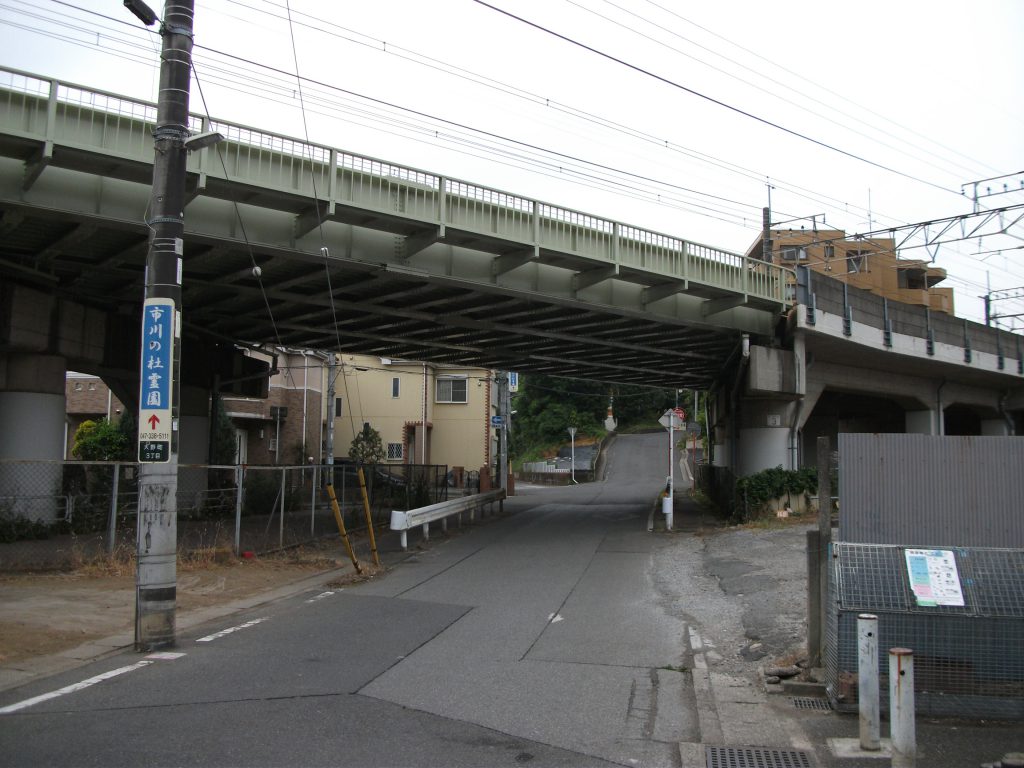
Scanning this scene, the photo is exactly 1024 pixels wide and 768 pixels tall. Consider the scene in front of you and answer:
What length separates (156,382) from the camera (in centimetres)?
884

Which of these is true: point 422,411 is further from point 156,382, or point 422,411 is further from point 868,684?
point 868,684

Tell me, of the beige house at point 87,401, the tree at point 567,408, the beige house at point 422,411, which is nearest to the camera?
the beige house at point 87,401

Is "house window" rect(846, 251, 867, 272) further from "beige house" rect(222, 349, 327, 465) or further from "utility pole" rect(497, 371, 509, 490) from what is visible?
"beige house" rect(222, 349, 327, 465)

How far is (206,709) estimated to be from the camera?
6.40m

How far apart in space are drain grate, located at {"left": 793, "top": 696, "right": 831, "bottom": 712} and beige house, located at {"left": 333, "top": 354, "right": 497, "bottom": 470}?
45739 mm

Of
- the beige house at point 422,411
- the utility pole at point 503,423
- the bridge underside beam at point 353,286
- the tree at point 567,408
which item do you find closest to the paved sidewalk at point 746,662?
the bridge underside beam at point 353,286

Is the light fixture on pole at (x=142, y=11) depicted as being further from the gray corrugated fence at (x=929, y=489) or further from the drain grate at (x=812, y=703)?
the drain grate at (x=812, y=703)

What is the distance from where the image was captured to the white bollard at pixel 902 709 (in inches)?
186

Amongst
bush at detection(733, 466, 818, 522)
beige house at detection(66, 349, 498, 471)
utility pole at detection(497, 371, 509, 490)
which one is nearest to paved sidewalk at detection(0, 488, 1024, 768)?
bush at detection(733, 466, 818, 522)

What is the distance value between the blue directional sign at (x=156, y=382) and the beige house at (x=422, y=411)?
43.5 m

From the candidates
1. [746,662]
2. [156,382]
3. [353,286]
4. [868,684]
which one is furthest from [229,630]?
[353,286]

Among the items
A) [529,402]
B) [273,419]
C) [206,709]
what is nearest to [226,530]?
[206,709]

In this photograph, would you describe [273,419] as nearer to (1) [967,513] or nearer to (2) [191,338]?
(2) [191,338]

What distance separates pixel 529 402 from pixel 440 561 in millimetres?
69829
